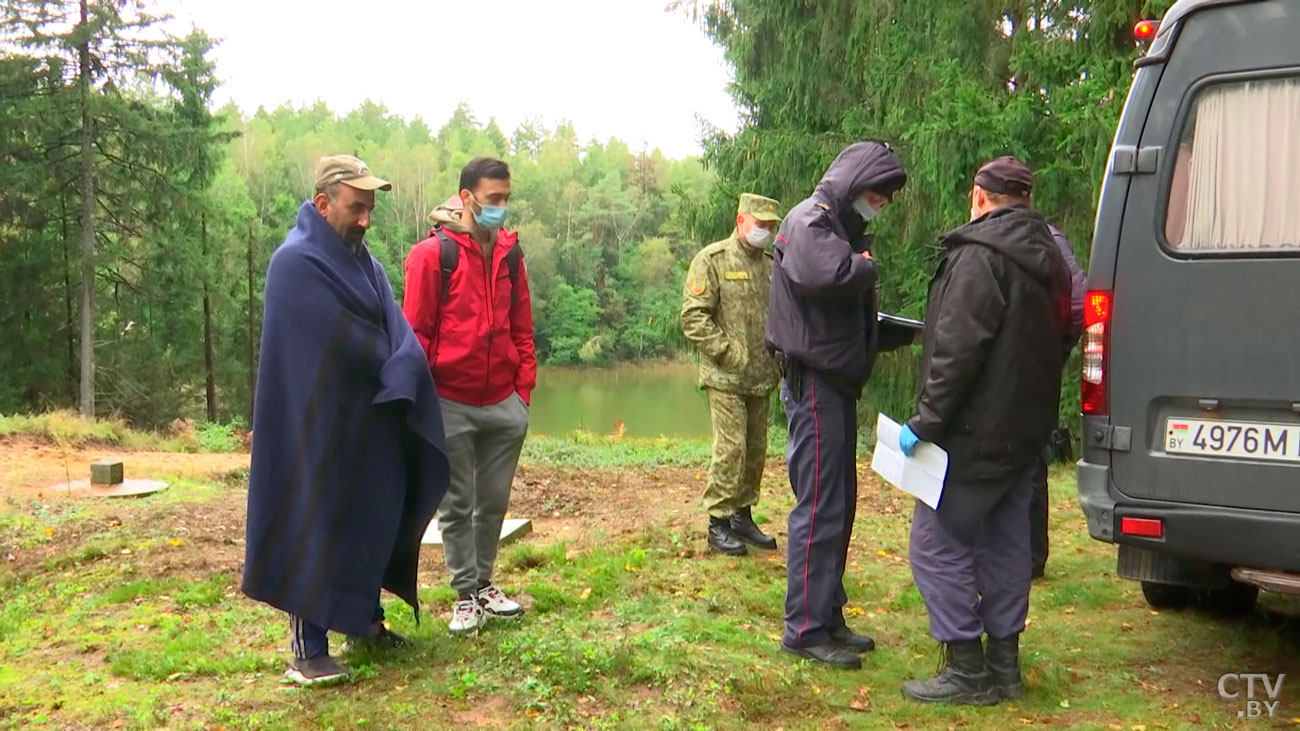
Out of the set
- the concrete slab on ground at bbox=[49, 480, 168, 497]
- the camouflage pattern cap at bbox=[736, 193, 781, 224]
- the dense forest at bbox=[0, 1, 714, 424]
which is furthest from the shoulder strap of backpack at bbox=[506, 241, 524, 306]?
the dense forest at bbox=[0, 1, 714, 424]

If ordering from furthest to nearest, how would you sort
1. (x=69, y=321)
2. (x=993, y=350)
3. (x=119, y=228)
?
1. (x=69, y=321)
2. (x=119, y=228)
3. (x=993, y=350)

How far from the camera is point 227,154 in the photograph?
35688mm

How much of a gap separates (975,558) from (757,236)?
2.54 meters

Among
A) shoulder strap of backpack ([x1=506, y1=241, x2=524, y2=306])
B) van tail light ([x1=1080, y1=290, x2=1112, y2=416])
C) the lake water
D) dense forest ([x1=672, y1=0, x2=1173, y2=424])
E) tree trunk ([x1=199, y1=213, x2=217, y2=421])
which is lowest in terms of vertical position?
the lake water

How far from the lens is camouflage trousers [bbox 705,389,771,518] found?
20.1 ft

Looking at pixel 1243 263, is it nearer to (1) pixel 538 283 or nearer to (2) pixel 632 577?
(2) pixel 632 577

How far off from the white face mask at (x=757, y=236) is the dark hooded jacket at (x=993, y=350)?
7.21 feet

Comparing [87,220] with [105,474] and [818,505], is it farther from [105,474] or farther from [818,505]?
[818,505]

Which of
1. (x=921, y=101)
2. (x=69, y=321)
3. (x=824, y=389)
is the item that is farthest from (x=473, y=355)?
(x=69, y=321)

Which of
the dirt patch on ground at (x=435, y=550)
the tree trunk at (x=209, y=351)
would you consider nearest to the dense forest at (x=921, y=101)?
the dirt patch on ground at (x=435, y=550)

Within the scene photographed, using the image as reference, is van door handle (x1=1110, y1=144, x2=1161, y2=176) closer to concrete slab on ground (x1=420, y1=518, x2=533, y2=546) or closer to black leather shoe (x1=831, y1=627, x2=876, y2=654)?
black leather shoe (x1=831, y1=627, x2=876, y2=654)

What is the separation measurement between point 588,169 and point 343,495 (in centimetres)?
9248

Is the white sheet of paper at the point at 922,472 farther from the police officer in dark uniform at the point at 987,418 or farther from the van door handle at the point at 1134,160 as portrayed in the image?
the van door handle at the point at 1134,160

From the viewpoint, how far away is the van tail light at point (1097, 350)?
156 inches
